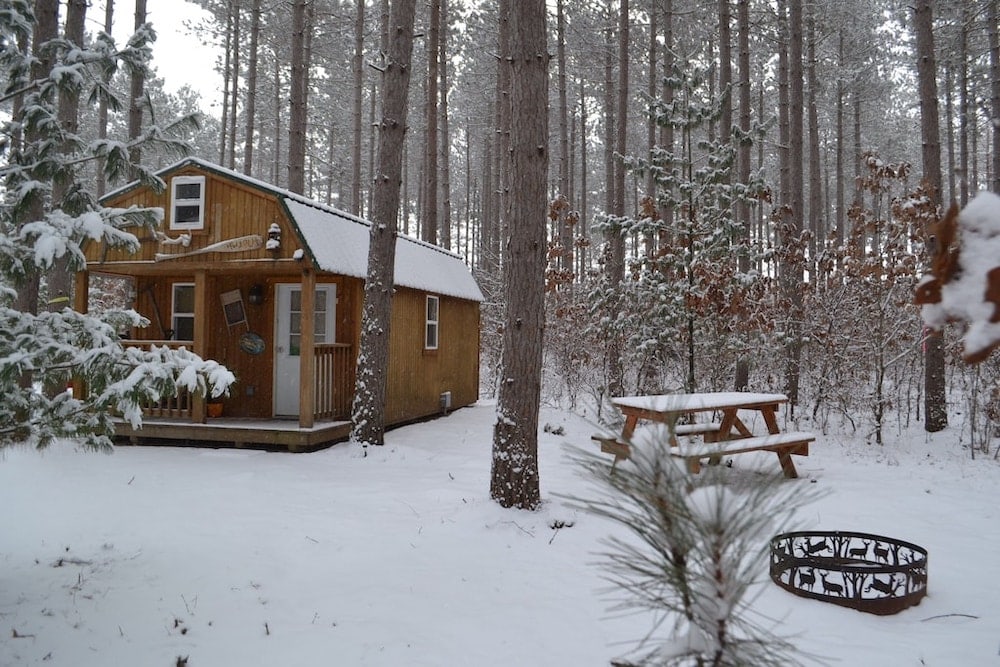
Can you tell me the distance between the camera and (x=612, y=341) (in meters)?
11.1

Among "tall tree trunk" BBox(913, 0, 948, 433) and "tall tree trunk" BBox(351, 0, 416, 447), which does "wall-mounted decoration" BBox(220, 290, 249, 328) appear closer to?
"tall tree trunk" BBox(351, 0, 416, 447)

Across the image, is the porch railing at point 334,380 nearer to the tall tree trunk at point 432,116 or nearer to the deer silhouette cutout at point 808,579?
the tall tree trunk at point 432,116

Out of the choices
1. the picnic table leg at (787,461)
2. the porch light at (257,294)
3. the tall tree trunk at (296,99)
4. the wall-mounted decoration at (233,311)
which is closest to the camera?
the picnic table leg at (787,461)

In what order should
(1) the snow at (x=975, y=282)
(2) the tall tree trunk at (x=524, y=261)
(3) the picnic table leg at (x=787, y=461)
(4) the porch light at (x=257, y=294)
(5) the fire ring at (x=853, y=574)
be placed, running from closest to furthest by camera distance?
1. (1) the snow at (x=975, y=282)
2. (5) the fire ring at (x=853, y=574)
3. (2) the tall tree trunk at (x=524, y=261)
4. (3) the picnic table leg at (x=787, y=461)
5. (4) the porch light at (x=257, y=294)

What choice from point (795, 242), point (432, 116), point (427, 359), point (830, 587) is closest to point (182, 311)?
point (427, 359)

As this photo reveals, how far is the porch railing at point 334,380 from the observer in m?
8.60

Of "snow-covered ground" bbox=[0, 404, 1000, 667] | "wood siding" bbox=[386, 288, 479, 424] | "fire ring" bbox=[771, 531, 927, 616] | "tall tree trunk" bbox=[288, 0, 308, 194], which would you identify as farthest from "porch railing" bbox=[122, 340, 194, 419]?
"fire ring" bbox=[771, 531, 927, 616]

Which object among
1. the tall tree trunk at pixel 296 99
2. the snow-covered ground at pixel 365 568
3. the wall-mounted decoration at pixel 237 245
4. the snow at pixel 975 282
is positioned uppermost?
the tall tree trunk at pixel 296 99

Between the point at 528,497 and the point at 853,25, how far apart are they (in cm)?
1892

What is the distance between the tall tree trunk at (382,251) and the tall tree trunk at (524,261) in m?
2.88

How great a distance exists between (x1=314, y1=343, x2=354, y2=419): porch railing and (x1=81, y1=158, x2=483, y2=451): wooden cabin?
16 millimetres

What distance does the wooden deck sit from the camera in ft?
25.8

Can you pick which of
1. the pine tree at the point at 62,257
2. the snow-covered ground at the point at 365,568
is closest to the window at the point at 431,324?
the snow-covered ground at the point at 365,568

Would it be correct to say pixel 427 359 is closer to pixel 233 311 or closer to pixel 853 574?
pixel 233 311
